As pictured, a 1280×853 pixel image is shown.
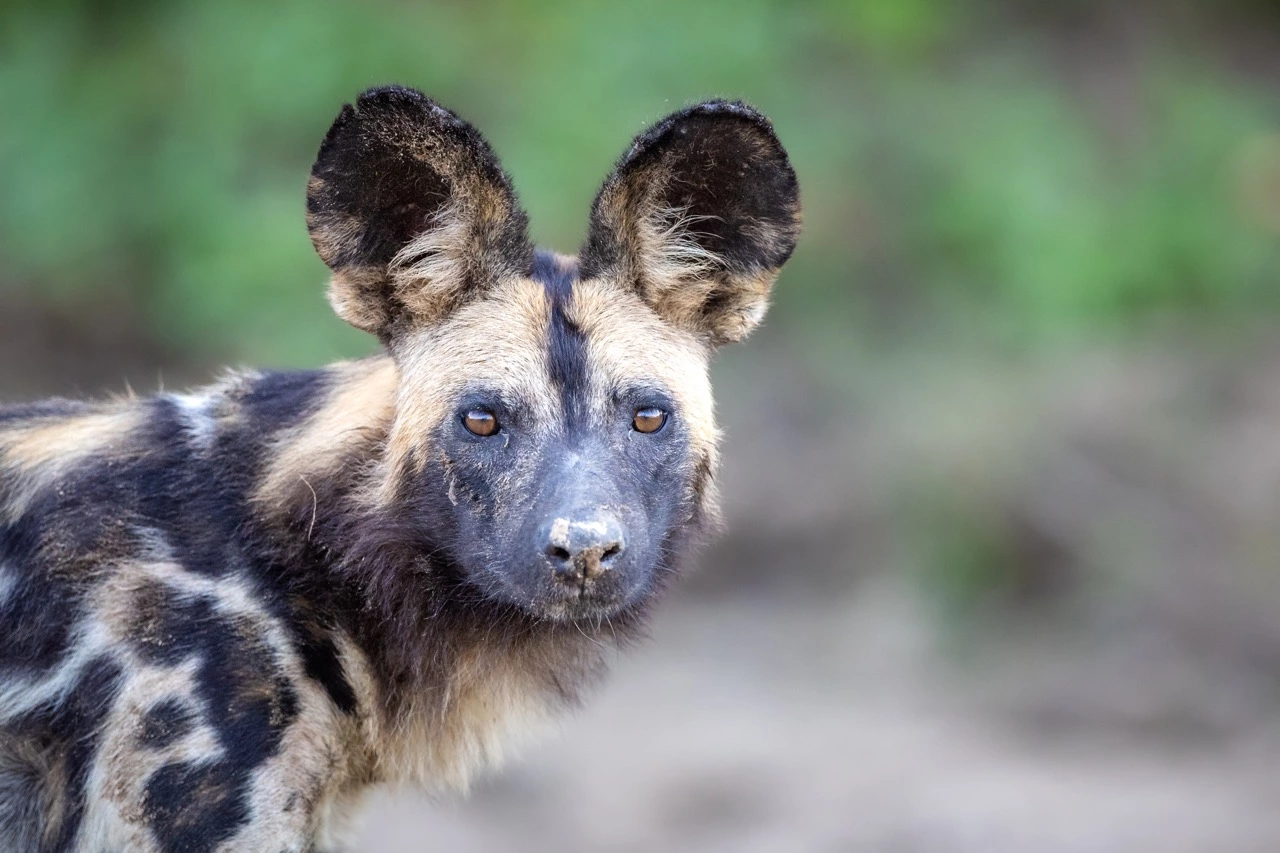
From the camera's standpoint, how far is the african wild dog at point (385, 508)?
11.5 ft

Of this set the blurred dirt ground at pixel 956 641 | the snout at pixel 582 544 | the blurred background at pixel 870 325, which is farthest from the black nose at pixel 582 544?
the blurred background at pixel 870 325

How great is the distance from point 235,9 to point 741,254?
7.54 meters

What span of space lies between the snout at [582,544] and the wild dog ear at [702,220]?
30.5 inches

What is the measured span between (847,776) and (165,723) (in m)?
5.17

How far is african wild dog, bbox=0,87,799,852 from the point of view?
3508 millimetres

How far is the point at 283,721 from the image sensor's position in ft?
11.6

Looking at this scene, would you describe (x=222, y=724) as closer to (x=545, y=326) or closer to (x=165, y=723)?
(x=165, y=723)

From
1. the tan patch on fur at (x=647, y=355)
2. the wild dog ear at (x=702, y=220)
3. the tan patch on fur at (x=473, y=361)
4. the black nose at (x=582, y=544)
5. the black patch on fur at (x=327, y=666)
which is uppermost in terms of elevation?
the wild dog ear at (x=702, y=220)

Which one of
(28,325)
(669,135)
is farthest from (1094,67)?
(669,135)

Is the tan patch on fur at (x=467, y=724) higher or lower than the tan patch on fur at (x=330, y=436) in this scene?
lower

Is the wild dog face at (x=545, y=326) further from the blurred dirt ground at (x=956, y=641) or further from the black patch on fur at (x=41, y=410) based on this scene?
the blurred dirt ground at (x=956, y=641)

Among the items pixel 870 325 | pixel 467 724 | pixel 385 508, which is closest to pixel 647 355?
pixel 385 508

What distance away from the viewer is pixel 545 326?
12.5 ft

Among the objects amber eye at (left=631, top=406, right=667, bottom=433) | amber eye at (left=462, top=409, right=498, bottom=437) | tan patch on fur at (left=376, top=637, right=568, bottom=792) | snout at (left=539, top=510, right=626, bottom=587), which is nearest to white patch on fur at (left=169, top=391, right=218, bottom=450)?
amber eye at (left=462, top=409, right=498, bottom=437)
